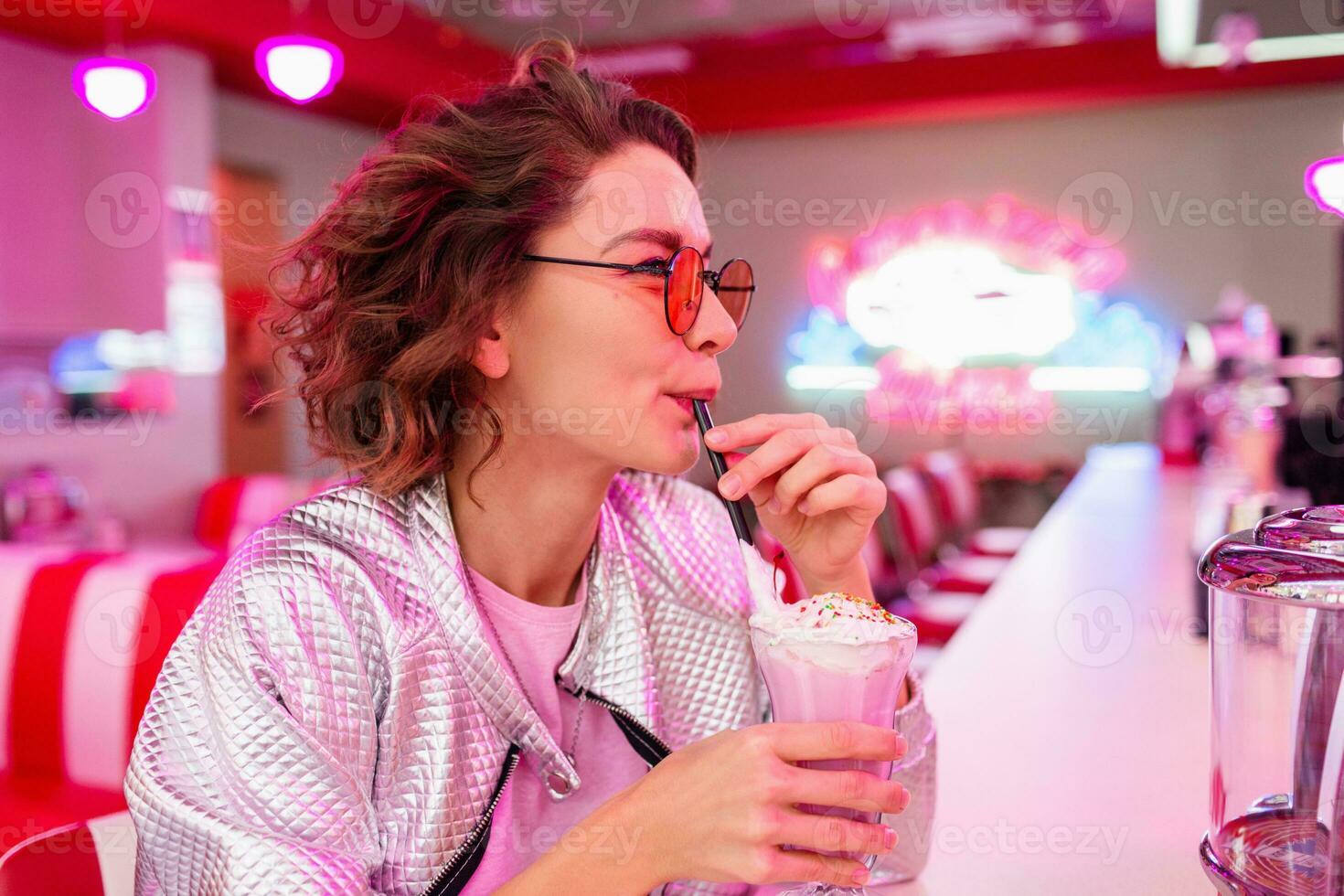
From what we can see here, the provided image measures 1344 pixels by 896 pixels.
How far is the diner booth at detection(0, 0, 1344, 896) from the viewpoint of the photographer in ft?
4.15

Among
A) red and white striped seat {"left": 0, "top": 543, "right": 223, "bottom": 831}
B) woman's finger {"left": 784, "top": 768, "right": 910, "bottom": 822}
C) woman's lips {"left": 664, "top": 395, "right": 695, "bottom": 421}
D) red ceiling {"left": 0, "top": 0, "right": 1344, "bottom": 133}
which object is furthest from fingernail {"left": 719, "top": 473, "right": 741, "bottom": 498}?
red ceiling {"left": 0, "top": 0, "right": 1344, "bottom": 133}

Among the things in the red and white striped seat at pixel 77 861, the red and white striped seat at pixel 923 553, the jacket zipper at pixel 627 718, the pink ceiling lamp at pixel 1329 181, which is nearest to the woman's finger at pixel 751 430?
the jacket zipper at pixel 627 718

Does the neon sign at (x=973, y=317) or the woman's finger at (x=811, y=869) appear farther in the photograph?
the neon sign at (x=973, y=317)

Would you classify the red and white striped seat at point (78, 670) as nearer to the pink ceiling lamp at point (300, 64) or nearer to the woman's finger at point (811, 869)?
the woman's finger at point (811, 869)

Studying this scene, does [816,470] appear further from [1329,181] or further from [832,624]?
[1329,181]

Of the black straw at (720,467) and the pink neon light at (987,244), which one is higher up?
the pink neon light at (987,244)

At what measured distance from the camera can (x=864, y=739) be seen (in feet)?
2.88

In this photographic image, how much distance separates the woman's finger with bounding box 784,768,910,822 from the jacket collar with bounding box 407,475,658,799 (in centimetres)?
40

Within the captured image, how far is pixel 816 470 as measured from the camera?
1.20m

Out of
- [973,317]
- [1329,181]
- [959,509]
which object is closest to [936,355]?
[973,317]

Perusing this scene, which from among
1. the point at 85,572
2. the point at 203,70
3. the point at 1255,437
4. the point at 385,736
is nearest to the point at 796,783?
the point at 385,736

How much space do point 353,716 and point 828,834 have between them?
1.54 feet

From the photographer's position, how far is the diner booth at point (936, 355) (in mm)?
1266

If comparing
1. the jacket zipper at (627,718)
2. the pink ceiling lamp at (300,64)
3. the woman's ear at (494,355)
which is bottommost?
the jacket zipper at (627,718)
